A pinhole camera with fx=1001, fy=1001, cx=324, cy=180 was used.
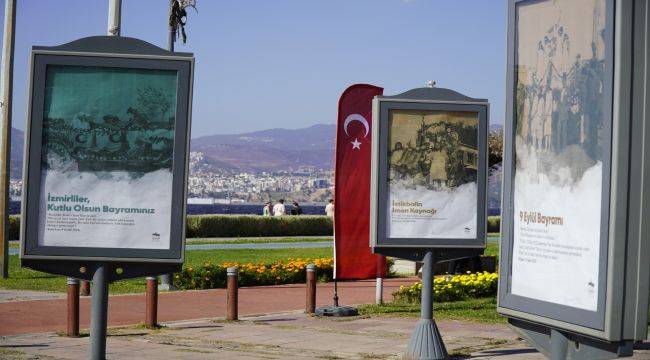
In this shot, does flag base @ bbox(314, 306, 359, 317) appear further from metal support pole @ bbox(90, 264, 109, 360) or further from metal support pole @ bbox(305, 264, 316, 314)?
metal support pole @ bbox(90, 264, 109, 360)

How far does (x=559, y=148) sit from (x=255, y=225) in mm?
38446

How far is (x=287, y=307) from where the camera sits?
1759 centimetres

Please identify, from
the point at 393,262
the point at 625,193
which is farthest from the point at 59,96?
the point at 393,262

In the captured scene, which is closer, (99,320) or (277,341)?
(99,320)

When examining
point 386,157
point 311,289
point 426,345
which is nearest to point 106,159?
point 426,345

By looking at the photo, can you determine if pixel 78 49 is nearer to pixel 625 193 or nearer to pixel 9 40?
pixel 625 193

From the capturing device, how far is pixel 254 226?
43.4 meters

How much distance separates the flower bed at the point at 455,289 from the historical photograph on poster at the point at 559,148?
1229 centimetres

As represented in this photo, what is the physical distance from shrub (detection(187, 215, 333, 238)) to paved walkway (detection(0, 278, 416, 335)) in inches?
818

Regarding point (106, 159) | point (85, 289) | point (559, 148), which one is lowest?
point (85, 289)

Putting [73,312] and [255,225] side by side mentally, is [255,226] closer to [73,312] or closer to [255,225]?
[255,225]

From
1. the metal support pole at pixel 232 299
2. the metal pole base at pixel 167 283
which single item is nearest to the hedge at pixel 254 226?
the metal pole base at pixel 167 283

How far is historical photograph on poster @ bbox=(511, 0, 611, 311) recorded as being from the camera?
4.96m

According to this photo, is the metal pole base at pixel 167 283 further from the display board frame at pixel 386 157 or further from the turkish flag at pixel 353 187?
the display board frame at pixel 386 157
